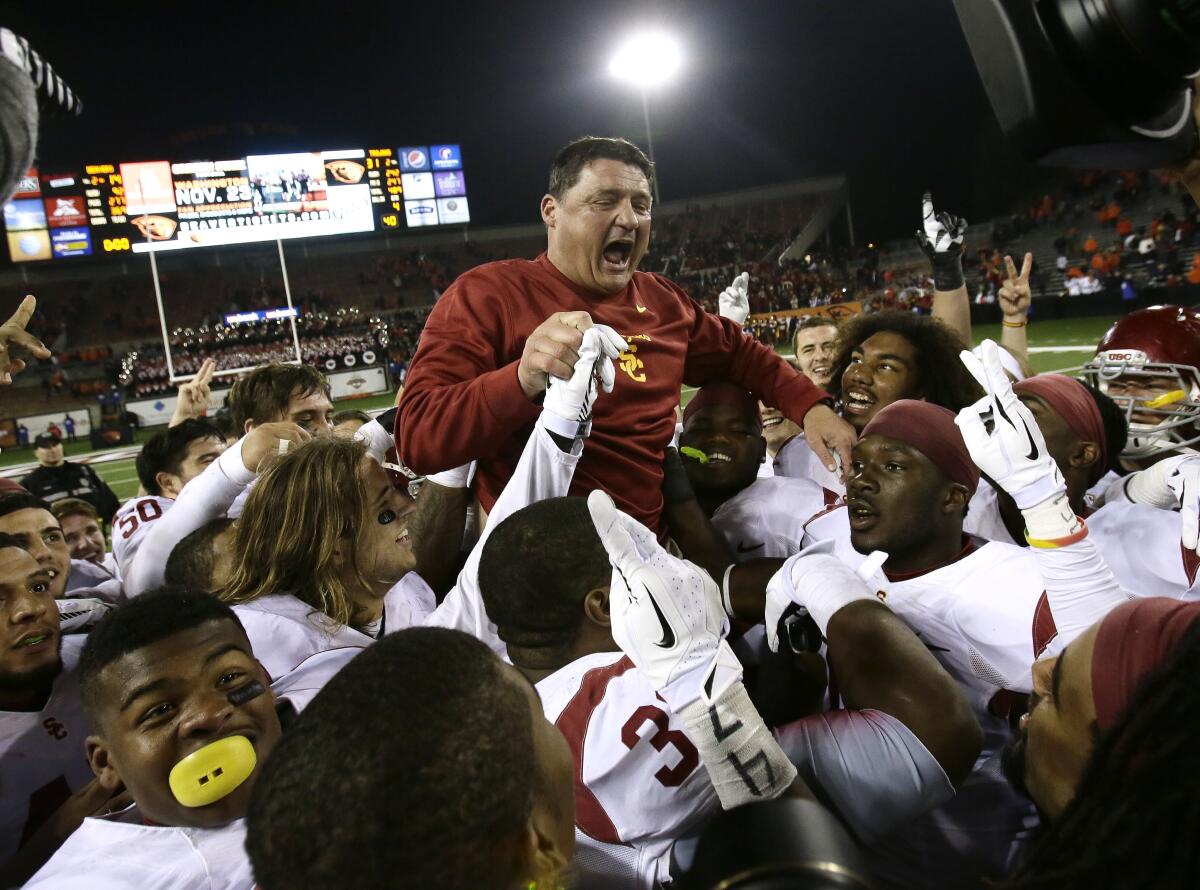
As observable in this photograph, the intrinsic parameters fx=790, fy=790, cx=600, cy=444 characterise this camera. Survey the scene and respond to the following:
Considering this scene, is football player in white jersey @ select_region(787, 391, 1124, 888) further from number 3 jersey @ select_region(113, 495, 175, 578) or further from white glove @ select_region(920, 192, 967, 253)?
number 3 jersey @ select_region(113, 495, 175, 578)

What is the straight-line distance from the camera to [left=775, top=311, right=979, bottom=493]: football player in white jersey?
326 cm

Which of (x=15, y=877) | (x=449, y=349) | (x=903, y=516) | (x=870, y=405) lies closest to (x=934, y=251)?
(x=870, y=405)

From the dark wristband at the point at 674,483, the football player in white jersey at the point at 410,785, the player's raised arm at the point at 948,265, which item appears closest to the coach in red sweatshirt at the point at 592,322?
the dark wristband at the point at 674,483

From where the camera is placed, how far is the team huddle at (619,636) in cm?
90

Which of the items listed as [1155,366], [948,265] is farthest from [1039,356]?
[1155,366]

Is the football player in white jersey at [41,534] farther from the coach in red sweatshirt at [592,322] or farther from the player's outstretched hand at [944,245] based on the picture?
the player's outstretched hand at [944,245]

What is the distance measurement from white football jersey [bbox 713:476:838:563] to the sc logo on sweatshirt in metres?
0.85

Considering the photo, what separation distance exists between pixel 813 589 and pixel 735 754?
1.97 ft

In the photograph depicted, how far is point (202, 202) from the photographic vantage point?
26891 mm

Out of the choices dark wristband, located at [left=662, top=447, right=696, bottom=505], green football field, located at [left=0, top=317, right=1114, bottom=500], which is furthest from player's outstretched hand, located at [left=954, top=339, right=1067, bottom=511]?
green football field, located at [left=0, top=317, right=1114, bottom=500]

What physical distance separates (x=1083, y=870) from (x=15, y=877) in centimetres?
225

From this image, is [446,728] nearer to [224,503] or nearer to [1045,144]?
[1045,144]

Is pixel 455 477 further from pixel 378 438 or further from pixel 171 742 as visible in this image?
pixel 171 742

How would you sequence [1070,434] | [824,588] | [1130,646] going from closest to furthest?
[1130,646] < [824,588] < [1070,434]
